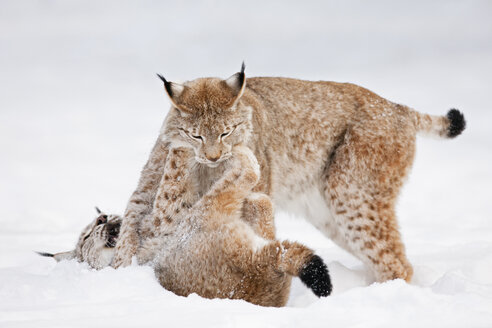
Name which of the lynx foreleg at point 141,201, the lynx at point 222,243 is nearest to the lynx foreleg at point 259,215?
the lynx at point 222,243

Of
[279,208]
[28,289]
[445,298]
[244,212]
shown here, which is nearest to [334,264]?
[279,208]

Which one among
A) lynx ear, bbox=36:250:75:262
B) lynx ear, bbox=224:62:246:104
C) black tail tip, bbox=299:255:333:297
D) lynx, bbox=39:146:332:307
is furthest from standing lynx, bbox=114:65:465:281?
black tail tip, bbox=299:255:333:297

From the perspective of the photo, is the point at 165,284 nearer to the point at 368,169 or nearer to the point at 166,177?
the point at 166,177

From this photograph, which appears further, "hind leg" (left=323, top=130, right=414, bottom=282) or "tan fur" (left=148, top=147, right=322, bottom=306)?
"hind leg" (left=323, top=130, right=414, bottom=282)

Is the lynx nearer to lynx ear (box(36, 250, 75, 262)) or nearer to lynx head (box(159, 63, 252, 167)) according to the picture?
lynx head (box(159, 63, 252, 167))

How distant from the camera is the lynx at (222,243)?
463 cm

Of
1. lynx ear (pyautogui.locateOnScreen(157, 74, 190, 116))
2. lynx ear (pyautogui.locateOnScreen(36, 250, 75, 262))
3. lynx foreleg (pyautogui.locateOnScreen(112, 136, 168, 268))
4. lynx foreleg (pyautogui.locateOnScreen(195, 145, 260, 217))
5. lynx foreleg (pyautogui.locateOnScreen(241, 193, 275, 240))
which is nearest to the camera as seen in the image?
lynx foreleg (pyautogui.locateOnScreen(195, 145, 260, 217))

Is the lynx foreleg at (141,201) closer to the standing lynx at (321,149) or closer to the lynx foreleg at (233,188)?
the standing lynx at (321,149)

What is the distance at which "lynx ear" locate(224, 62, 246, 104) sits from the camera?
18.8ft

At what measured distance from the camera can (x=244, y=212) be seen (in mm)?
5449

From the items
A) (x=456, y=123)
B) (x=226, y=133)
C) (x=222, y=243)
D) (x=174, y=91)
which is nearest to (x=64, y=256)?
(x=174, y=91)

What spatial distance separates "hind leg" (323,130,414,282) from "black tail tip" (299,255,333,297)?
2119 mm

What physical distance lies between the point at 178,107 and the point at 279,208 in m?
1.91

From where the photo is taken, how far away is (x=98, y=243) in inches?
253
